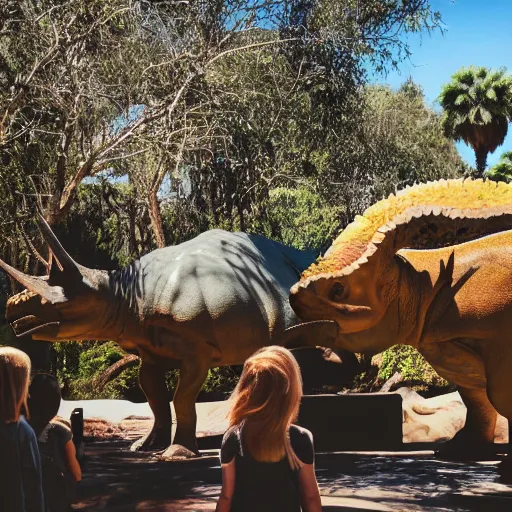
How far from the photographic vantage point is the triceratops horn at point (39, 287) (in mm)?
7445

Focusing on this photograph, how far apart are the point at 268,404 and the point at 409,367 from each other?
10.5 metres

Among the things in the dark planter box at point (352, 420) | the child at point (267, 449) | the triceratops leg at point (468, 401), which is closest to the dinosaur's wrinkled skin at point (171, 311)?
the dark planter box at point (352, 420)

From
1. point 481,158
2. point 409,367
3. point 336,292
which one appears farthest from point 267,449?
point 481,158

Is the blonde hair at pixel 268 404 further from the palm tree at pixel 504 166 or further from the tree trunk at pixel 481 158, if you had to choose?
the palm tree at pixel 504 166

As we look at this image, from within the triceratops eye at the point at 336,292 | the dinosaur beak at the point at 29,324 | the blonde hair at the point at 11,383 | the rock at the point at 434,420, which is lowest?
the rock at the point at 434,420

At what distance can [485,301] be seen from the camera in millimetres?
5469

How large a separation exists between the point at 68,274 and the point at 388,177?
46.0 ft

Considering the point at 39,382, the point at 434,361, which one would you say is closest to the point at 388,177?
the point at 434,361

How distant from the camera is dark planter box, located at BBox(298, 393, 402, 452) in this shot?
22.7 feet

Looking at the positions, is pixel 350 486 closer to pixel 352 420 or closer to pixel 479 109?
pixel 352 420

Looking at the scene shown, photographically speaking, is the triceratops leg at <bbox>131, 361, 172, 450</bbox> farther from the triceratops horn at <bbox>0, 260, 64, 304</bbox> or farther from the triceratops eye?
the triceratops eye

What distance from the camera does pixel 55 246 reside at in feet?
24.7

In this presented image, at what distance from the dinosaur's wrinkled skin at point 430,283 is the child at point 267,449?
7.57 ft

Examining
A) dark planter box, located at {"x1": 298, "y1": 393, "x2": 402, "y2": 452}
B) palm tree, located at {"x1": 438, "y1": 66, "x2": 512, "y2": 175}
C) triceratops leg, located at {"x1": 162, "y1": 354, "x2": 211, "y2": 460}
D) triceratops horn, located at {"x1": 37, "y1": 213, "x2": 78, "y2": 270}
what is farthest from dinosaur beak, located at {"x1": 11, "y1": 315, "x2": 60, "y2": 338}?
palm tree, located at {"x1": 438, "y1": 66, "x2": 512, "y2": 175}
